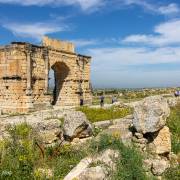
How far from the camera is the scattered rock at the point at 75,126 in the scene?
31.6ft

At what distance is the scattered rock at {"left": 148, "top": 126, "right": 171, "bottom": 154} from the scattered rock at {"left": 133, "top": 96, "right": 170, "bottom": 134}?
10.3 inches

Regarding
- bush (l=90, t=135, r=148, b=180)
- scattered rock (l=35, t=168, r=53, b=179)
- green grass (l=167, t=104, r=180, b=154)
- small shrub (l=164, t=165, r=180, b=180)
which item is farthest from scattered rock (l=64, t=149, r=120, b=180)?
green grass (l=167, t=104, r=180, b=154)

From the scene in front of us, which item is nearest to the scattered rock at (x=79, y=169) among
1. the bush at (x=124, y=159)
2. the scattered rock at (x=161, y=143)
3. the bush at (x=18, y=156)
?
the bush at (x=124, y=159)

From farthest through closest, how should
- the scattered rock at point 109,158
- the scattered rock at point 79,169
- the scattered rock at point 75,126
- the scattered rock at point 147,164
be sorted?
the scattered rock at point 75,126 → the scattered rock at point 147,164 → the scattered rock at point 109,158 → the scattered rock at point 79,169

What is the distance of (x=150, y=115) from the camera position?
9.95m

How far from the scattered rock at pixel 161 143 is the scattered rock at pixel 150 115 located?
0.86 feet

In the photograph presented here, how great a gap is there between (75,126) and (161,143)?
245 centimetres

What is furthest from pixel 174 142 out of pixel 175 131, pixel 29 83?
pixel 29 83

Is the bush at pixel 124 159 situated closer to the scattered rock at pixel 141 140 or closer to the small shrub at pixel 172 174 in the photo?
the small shrub at pixel 172 174

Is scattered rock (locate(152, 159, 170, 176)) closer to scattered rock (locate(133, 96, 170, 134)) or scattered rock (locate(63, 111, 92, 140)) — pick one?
scattered rock (locate(133, 96, 170, 134))

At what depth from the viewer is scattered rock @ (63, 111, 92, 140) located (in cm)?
962

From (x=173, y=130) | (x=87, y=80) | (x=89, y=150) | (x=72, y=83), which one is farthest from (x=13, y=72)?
(x=89, y=150)

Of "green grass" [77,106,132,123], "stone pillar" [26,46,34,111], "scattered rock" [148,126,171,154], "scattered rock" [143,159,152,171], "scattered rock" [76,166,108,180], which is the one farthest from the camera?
"stone pillar" [26,46,34,111]

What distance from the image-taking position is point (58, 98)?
29.2 meters
